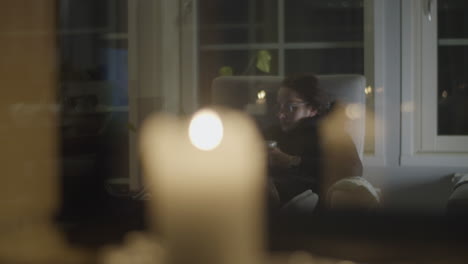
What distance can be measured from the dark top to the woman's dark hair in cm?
6

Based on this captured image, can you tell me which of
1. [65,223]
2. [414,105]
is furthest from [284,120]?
[65,223]

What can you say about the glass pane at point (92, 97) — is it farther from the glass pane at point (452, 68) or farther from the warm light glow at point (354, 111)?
the glass pane at point (452, 68)

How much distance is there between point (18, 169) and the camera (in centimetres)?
217

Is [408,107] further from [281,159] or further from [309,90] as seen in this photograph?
[281,159]

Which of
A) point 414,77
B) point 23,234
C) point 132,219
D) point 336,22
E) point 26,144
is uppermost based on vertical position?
point 336,22

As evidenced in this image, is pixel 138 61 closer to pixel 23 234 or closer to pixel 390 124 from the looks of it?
pixel 23 234

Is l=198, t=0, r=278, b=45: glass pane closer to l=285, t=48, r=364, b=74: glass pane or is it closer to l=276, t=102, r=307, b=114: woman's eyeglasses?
l=285, t=48, r=364, b=74: glass pane

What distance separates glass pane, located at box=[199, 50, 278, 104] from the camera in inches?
75.9

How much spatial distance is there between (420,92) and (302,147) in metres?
0.64

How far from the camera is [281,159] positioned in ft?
5.51

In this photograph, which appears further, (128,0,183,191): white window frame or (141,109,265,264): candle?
(128,0,183,191): white window frame

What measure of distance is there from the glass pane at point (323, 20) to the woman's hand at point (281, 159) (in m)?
0.51

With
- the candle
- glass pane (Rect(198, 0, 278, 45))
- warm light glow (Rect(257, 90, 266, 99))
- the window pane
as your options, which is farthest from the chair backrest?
the candle

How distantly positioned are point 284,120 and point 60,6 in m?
0.91
